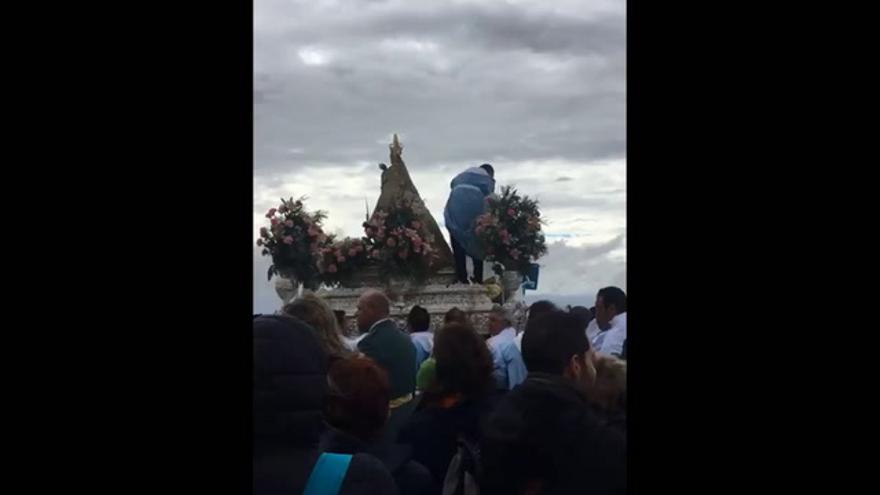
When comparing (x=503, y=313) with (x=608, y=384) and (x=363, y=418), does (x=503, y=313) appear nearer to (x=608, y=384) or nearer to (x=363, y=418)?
(x=608, y=384)

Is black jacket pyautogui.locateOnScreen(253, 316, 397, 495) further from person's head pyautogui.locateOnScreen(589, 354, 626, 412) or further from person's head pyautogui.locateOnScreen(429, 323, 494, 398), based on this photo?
person's head pyautogui.locateOnScreen(589, 354, 626, 412)

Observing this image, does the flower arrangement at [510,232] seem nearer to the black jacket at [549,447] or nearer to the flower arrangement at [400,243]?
the flower arrangement at [400,243]

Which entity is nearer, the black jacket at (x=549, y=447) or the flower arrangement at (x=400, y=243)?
the black jacket at (x=549, y=447)

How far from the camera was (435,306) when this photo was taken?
4.39 metres

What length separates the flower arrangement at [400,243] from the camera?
434 centimetres

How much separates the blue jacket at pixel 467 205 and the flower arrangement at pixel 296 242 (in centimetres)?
48

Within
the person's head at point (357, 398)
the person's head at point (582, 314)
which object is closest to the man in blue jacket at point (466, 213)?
the person's head at point (582, 314)

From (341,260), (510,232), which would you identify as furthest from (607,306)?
(341,260)

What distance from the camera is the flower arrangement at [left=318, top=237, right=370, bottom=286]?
4160mm

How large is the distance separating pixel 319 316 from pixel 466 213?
1.39 m
